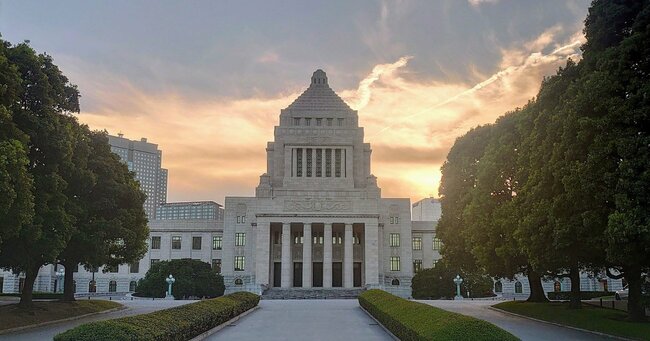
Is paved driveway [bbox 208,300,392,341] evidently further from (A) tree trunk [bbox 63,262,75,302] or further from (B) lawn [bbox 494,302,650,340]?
(A) tree trunk [bbox 63,262,75,302]

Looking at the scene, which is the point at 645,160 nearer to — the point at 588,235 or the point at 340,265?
the point at 588,235

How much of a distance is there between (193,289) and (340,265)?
20.4 meters

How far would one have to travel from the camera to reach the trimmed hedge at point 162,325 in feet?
49.1

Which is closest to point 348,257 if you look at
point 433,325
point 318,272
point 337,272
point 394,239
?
point 337,272

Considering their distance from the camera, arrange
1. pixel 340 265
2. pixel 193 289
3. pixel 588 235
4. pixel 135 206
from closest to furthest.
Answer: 1. pixel 588 235
2. pixel 135 206
3. pixel 193 289
4. pixel 340 265

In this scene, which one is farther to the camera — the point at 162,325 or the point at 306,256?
the point at 306,256

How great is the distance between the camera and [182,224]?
8350cm

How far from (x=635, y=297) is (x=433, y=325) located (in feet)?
39.5

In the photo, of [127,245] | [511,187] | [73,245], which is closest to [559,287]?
[511,187]

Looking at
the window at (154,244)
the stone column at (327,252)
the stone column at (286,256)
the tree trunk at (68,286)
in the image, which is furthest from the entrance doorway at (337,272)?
the tree trunk at (68,286)

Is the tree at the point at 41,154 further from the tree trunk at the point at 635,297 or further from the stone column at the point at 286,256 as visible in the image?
the stone column at the point at 286,256

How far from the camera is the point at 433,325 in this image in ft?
55.9

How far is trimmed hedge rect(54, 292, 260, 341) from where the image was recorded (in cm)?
1496

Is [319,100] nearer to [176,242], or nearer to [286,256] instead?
[286,256]
